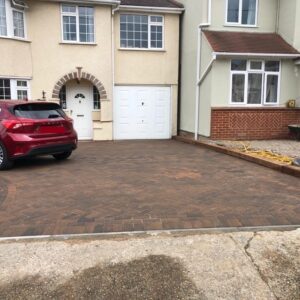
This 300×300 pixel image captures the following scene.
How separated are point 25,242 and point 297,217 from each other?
3.51 metres

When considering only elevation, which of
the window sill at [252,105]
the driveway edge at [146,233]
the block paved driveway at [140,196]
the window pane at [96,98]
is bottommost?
the block paved driveway at [140,196]

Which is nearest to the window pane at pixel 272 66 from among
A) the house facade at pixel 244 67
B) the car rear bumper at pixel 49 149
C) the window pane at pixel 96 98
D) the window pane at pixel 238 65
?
the house facade at pixel 244 67

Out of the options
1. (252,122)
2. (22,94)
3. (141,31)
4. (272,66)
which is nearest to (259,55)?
(272,66)

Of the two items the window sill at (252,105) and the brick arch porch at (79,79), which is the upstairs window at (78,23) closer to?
the brick arch porch at (79,79)

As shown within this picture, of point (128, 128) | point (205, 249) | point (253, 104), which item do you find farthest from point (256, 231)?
point (128, 128)

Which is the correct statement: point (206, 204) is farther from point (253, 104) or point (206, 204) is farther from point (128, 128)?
point (128, 128)

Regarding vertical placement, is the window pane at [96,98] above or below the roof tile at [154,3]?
below

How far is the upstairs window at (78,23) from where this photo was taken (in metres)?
13.7

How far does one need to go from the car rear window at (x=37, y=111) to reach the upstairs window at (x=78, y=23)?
6484 mm

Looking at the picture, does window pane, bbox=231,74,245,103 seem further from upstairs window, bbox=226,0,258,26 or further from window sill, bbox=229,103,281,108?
upstairs window, bbox=226,0,258,26

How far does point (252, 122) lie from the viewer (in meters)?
12.6

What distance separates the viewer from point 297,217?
4578 millimetres

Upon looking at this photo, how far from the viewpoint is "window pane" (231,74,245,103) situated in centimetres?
1255

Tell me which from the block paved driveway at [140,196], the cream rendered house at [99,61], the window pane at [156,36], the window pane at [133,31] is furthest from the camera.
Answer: the window pane at [156,36]
